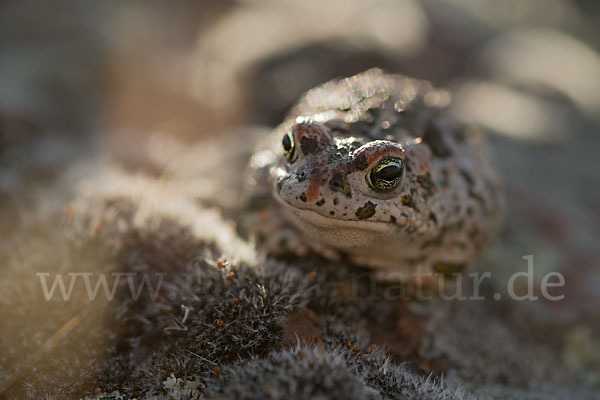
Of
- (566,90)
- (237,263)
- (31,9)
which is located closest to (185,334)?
(237,263)

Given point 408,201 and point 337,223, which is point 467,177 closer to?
point 408,201

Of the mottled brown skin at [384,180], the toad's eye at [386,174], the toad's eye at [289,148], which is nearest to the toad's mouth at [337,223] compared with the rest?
the mottled brown skin at [384,180]

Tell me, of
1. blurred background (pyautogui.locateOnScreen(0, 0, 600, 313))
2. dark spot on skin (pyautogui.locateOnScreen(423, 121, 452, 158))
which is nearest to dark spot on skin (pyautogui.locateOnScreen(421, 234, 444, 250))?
dark spot on skin (pyautogui.locateOnScreen(423, 121, 452, 158))

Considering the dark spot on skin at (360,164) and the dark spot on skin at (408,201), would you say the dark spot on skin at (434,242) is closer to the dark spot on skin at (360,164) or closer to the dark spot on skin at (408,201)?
the dark spot on skin at (408,201)

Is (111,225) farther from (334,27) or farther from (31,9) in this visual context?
(31,9)

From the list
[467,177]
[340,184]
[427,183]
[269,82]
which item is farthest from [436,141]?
[269,82]
